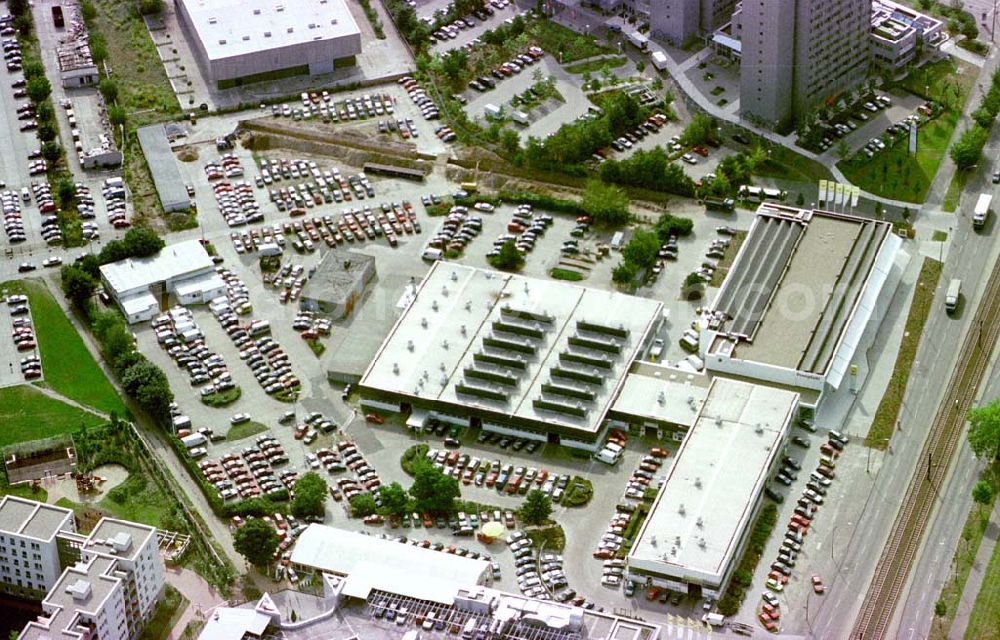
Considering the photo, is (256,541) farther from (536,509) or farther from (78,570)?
(536,509)

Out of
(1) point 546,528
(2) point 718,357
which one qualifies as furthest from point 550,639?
(2) point 718,357

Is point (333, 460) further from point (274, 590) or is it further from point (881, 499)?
point (881, 499)

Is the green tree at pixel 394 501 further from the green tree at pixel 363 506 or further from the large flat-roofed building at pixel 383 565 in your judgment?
the large flat-roofed building at pixel 383 565

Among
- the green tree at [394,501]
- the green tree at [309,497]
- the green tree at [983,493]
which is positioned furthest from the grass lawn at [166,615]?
the green tree at [983,493]

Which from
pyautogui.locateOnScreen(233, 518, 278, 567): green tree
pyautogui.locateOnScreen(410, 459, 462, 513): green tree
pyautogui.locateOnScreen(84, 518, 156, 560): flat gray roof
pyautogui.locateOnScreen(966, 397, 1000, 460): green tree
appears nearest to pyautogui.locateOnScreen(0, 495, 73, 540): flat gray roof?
pyautogui.locateOnScreen(84, 518, 156, 560): flat gray roof

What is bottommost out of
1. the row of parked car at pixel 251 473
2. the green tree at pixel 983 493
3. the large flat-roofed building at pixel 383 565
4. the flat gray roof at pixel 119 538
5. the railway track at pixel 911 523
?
the railway track at pixel 911 523

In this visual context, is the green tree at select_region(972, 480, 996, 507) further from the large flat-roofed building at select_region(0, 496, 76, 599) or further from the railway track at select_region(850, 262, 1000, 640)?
the large flat-roofed building at select_region(0, 496, 76, 599)
